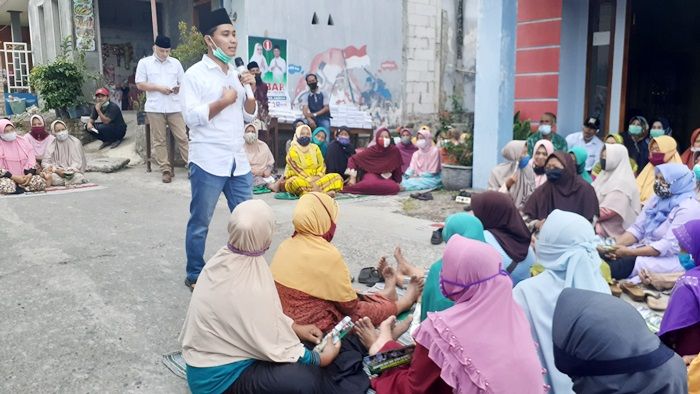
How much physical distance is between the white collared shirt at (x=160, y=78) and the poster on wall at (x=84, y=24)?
435 cm

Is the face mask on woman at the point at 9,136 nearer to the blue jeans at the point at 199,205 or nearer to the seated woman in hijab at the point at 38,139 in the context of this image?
the seated woman in hijab at the point at 38,139

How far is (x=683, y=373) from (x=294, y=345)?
147 centimetres

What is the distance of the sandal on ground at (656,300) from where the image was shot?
4043 millimetres

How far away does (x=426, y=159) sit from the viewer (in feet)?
30.6

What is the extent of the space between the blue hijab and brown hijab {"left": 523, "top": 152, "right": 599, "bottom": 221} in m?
0.48

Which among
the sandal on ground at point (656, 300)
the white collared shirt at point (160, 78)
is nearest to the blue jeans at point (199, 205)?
the sandal on ground at point (656, 300)

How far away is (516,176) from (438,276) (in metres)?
3.85

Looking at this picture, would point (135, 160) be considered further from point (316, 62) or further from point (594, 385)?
point (594, 385)

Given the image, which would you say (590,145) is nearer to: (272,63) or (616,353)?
(272,63)

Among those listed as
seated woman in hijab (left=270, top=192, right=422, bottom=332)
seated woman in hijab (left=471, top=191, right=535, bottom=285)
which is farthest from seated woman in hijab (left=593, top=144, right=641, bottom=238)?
seated woman in hijab (left=270, top=192, right=422, bottom=332)

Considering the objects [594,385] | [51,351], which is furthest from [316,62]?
[594,385]

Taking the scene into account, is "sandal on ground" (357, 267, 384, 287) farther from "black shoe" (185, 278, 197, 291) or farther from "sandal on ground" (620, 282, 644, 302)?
"sandal on ground" (620, 282, 644, 302)

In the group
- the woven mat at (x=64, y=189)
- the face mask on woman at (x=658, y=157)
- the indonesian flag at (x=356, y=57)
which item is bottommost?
the woven mat at (x=64, y=189)

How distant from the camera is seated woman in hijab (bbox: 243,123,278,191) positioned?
28.7 ft
